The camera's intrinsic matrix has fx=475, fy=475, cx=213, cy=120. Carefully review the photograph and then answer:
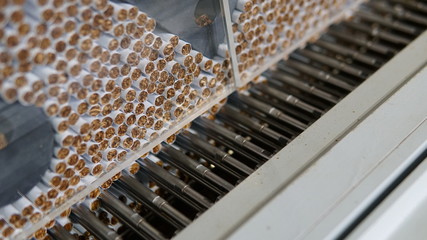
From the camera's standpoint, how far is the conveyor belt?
94cm

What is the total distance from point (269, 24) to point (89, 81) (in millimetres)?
525

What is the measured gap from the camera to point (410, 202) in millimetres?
867

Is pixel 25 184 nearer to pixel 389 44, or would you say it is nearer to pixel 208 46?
pixel 208 46

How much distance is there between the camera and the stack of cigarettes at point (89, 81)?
0.71m

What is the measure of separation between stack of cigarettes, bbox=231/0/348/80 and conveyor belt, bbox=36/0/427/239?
76 millimetres

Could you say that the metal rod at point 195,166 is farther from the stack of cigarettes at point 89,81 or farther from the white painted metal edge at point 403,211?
the white painted metal edge at point 403,211

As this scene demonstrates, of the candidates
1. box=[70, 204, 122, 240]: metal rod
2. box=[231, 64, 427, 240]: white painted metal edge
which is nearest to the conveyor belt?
box=[70, 204, 122, 240]: metal rod

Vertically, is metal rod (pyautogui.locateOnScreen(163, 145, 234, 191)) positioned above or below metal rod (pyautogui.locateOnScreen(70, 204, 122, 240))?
above

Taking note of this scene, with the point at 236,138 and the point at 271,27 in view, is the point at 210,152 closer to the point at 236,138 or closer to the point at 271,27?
the point at 236,138

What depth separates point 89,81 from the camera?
31.9 inches

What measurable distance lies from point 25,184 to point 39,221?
0.08 meters

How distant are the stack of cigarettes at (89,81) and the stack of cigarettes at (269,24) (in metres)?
0.10

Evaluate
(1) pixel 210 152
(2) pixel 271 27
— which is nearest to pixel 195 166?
(1) pixel 210 152

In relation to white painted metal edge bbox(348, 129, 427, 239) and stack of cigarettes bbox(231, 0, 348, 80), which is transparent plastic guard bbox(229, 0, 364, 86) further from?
white painted metal edge bbox(348, 129, 427, 239)
